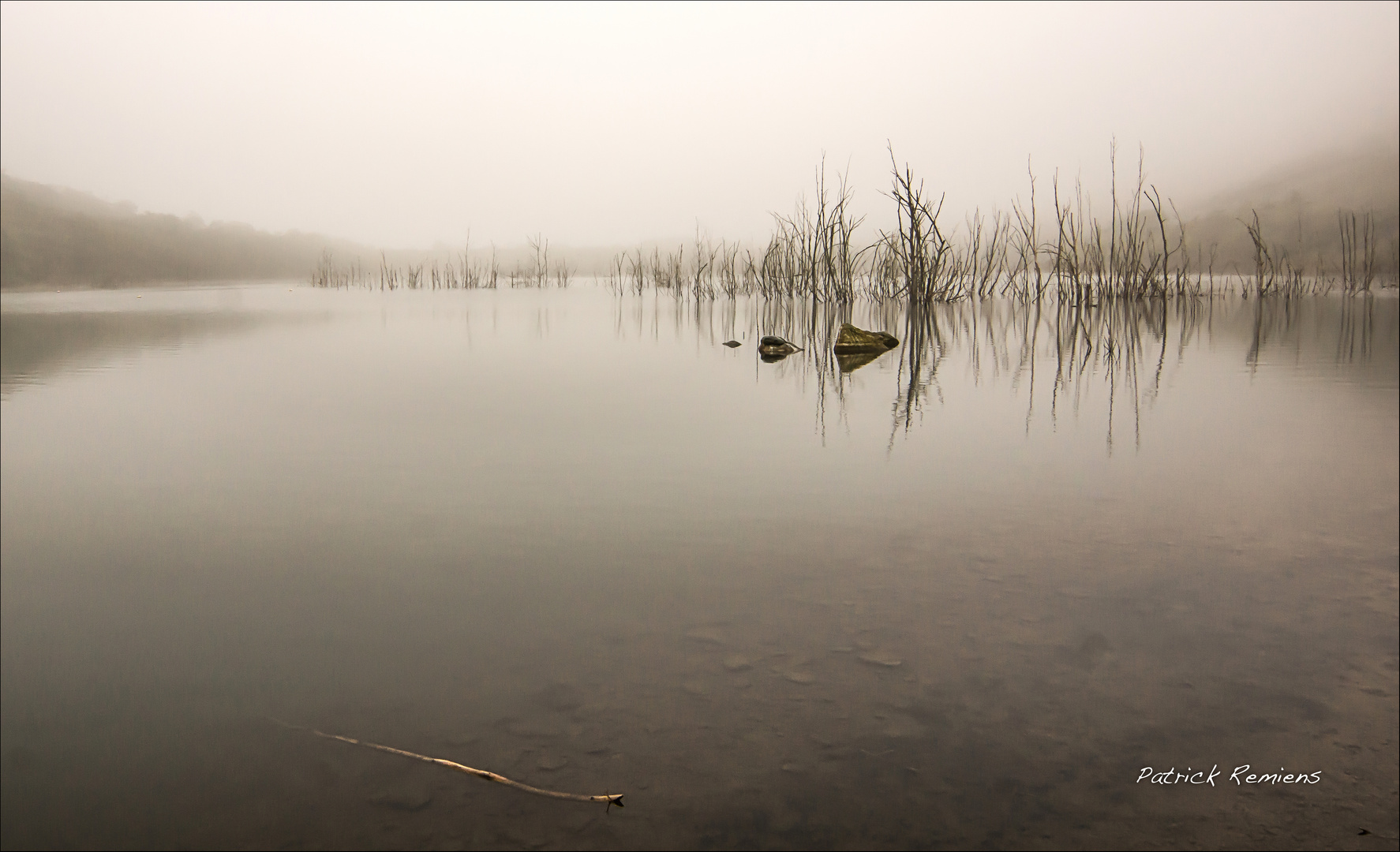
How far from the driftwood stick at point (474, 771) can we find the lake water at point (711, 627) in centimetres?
1

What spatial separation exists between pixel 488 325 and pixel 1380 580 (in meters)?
7.23

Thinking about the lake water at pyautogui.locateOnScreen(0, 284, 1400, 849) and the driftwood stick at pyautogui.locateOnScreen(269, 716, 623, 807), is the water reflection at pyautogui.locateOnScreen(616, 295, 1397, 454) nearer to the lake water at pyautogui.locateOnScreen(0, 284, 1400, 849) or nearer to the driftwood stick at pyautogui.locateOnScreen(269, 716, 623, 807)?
the lake water at pyautogui.locateOnScreen(0, 284, 1400, 849)

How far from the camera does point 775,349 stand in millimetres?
5176

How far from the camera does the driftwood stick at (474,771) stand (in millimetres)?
883

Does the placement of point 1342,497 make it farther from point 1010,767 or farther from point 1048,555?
point 1010,767

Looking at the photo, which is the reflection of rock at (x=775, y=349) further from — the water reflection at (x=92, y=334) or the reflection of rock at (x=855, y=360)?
the water reflection at (x=92, y=334)

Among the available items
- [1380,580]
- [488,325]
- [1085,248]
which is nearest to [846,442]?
[1380,580]

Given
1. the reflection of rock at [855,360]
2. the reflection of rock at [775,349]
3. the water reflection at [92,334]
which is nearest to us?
the reflection of rock at [855,360]

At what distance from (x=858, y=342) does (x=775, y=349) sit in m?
0.48

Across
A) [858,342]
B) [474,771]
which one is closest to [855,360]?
[858,342]

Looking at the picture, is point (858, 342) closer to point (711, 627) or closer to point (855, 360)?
point (855, 360)

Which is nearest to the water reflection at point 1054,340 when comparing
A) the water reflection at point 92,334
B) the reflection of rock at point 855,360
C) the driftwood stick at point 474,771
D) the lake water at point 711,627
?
the reflection of rock at point 855,360

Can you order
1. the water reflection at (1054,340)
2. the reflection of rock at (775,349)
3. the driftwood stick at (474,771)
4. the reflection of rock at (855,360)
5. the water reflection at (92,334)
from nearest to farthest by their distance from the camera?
the driftwood stick at (474,771) → the water reflection at (1054,340) → the reflection of rock at (855,360) → the water reflection at (92,334) → the reflection of rock at (775,349)

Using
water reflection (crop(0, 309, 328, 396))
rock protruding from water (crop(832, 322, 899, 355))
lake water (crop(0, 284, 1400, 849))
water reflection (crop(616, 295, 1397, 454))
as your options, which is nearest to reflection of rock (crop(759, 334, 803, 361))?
water reflection (crop(616, 295, 1397, 454))
